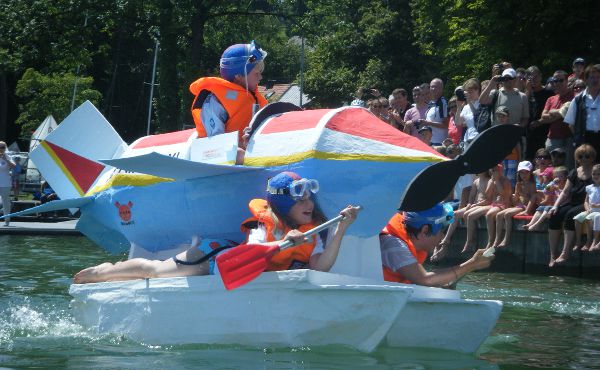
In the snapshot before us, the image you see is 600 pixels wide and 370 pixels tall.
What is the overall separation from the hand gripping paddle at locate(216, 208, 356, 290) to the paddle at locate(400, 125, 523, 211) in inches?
38.1

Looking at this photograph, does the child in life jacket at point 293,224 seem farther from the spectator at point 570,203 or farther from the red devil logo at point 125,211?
the spectator at point 570,203

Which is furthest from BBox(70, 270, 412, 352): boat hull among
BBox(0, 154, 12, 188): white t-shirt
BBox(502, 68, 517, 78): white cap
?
BBox(0, 154, 12, 188): white t-shirt

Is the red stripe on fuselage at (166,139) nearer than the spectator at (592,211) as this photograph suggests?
Yes

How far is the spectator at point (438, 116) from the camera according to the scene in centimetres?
1563

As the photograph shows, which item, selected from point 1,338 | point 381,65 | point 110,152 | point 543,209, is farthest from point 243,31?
point 1,338

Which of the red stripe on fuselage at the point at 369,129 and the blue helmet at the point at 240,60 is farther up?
the blue helmet at the point at 240,60

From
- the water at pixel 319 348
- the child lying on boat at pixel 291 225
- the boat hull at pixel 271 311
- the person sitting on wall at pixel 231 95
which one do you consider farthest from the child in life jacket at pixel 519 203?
the boat hull at pixel 271 311

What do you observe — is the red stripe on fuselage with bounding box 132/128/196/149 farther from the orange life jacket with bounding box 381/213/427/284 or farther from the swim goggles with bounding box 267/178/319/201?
the orange life jacket with bounding box 381/213/427/284

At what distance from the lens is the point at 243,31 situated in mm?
34938

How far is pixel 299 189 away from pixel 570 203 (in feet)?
21.9

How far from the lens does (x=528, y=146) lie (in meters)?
15.2

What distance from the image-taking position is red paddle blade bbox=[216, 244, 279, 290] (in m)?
7.07

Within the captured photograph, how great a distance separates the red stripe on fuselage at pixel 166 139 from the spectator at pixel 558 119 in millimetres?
6433

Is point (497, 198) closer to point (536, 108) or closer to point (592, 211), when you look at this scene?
point (536, 108)
